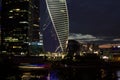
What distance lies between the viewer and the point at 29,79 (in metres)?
63.3

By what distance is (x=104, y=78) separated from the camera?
70.7m

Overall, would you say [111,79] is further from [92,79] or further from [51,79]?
[51,79]

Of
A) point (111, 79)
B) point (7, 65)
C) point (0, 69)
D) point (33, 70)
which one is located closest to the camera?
point (0, 69)

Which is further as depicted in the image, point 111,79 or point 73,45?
point 73,45

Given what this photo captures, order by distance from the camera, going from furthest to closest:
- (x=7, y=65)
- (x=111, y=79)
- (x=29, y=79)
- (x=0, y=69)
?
(x=111, y=79)
(x=29, y=79)
(x=7, y=65)
(x=0, y=69)

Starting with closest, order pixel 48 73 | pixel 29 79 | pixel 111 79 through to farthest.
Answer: pixel 29 79
pixel 111 79
pixel 48 73

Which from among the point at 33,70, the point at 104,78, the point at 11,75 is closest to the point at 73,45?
the point at 33,70

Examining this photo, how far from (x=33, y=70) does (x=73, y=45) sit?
11003 cm

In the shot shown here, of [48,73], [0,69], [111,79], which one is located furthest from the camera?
[48,73]

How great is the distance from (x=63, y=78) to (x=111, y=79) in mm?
9289


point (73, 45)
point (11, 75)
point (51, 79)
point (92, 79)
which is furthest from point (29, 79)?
point (73, 45)

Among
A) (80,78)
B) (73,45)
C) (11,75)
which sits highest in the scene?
(11,75)

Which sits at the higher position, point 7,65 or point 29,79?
point 7,65

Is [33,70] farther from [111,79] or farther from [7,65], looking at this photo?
[7,65]
